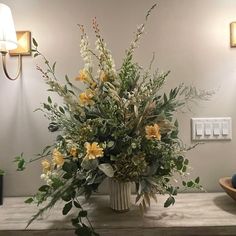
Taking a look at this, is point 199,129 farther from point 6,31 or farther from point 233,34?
point 6,31

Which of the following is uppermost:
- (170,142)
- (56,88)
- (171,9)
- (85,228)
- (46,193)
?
(171,9)

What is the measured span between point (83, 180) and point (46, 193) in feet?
0.46

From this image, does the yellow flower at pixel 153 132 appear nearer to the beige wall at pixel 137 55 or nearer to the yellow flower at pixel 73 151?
the yellow flower at pixel 73 151

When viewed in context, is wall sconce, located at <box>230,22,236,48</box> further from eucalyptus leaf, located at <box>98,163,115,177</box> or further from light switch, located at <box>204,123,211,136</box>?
eucalyptus leaf, located at <box>98,163,115,177</box>

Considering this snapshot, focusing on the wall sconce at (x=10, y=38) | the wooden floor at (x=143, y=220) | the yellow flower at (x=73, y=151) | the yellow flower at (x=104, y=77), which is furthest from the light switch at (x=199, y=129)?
the wall sconce at (x=10, y=38)

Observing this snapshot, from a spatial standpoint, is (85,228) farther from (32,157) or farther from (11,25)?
(11,25)

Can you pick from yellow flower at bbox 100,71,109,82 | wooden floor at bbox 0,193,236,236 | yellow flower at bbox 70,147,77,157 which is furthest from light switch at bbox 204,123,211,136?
yellow flower at bbox 70,147,77,157

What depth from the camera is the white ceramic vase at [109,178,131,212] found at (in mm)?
1003

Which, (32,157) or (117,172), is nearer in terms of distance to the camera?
(117,172)

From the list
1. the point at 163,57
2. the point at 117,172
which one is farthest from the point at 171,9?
the point at 117,172

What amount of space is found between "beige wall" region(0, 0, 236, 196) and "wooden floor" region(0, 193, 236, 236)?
0.77 feet

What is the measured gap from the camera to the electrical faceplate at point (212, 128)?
50.8 inches

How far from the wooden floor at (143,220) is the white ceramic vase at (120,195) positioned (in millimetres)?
28

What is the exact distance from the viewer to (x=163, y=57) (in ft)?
4.29
